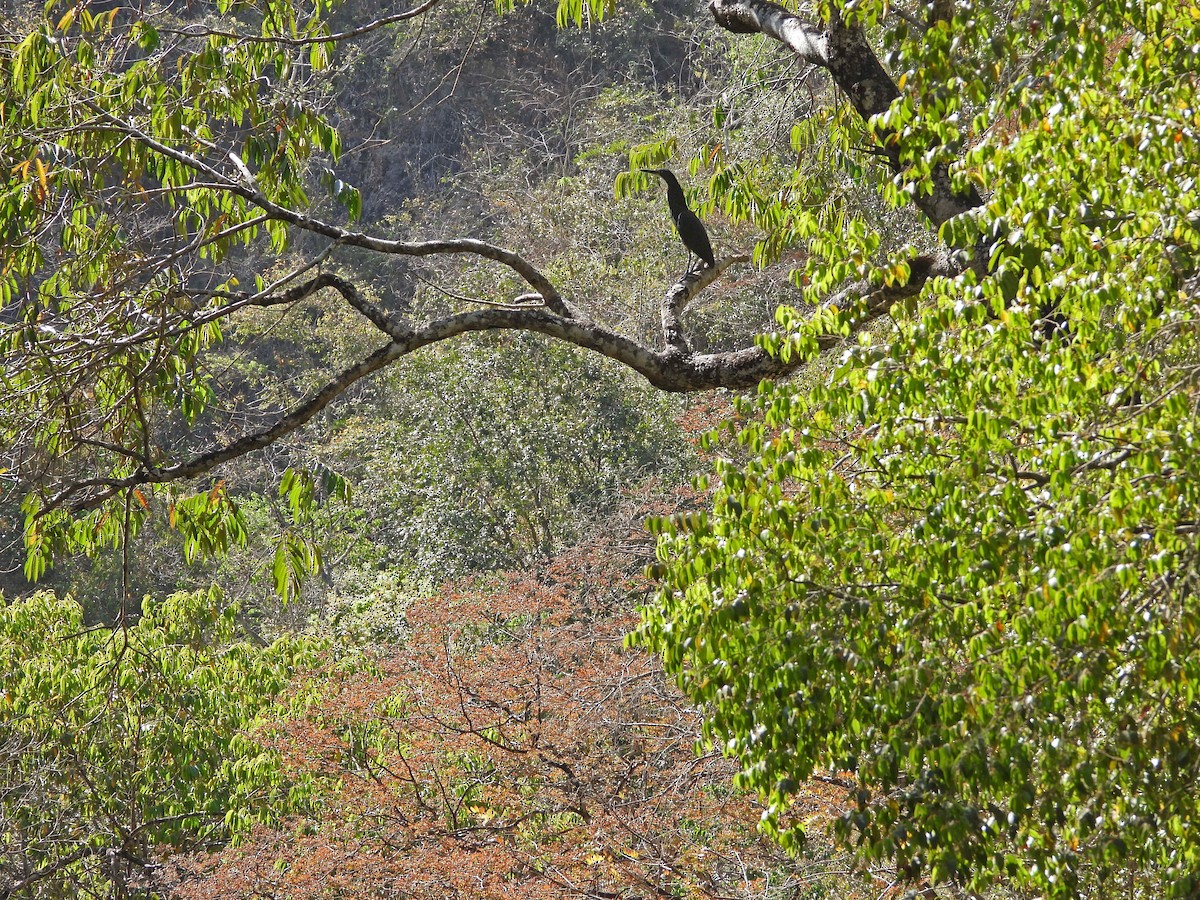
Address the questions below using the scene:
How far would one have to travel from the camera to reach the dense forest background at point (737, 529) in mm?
2441

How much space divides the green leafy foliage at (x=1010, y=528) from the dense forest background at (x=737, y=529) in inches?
0.5

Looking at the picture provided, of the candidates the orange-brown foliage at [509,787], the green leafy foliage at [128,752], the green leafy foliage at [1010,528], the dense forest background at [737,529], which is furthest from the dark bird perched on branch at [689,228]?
the green leafy foliage at [128,752]

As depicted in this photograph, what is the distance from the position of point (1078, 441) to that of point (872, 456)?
551mm

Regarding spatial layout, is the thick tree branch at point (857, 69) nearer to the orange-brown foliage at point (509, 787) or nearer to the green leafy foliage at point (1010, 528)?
the green leafy foliage at point (1010, 528)

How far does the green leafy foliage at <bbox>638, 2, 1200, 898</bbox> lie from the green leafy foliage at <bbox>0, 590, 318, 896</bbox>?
535 centimetres

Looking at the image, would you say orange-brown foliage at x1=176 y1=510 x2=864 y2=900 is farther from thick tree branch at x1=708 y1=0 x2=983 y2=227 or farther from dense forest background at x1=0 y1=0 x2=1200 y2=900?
thick tree branch at x1=708 y1=0 x2=983 y2=227

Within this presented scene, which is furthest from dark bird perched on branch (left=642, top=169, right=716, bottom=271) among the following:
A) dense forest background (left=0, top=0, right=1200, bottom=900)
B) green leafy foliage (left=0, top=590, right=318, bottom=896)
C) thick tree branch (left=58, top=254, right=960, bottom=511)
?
green leafy foliage (left=0, top=590, right=318, bottom=896)

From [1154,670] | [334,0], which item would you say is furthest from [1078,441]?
[334,0]

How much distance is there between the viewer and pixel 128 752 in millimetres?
8289

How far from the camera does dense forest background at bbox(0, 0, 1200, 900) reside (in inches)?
96.1

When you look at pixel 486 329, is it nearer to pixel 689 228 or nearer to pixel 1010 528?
pixel 689 228

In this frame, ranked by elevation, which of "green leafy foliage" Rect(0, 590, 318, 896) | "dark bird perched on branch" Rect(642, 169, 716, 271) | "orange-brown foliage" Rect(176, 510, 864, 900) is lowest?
"orange-brown foliage" Rect(176, 510, 864, 900)

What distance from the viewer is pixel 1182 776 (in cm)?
250

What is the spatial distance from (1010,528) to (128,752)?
24.0 feet
